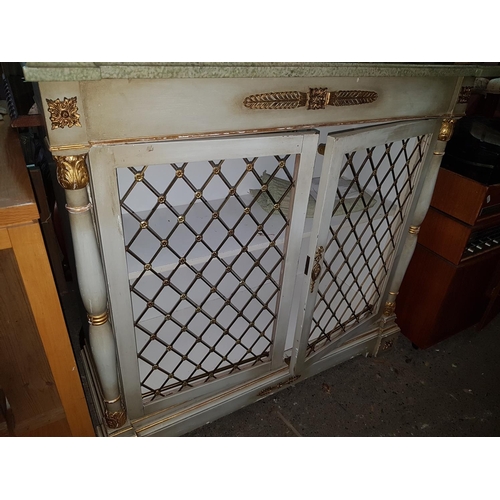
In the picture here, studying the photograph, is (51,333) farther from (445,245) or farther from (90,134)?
(445,245)

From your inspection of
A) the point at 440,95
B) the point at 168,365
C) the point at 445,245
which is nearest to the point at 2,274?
the point at 168,365

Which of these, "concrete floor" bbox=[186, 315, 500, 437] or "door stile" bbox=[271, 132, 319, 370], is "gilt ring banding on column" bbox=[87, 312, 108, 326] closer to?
"door stile" bbox=[271, 132, 319, 370]

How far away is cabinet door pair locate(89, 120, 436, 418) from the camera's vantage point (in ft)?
3.17

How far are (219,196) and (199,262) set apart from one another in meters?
0.52

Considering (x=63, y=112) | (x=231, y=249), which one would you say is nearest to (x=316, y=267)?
(x=231, y=249)

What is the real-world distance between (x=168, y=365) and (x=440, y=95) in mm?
1377

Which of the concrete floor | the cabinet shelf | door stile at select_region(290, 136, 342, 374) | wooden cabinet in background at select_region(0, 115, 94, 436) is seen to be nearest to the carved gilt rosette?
the cabinet shelf

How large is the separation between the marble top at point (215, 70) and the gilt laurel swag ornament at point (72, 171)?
0.16 metres

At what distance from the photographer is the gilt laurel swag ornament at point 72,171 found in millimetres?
800

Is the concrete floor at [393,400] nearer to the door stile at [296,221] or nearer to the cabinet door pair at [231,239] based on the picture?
the cabinet door pair at [231,239]

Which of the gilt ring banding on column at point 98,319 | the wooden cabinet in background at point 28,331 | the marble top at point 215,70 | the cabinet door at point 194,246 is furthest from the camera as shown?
the gilt ring banding on column at point 98,319

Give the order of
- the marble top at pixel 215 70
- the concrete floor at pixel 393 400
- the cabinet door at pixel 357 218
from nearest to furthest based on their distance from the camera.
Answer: the marble top at pixel 215 70 < the cabinet door at pixel 357 218 < the concrete floor at pixel 393 400

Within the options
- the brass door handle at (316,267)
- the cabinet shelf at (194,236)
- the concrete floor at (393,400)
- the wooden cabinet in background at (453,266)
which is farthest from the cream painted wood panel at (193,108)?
the concrete floor at (393,400)

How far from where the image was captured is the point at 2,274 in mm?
1016
